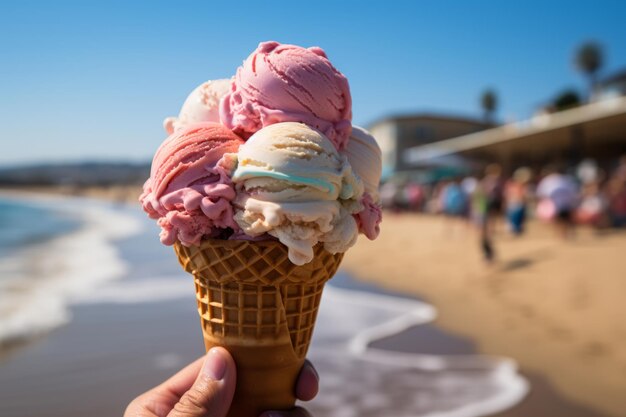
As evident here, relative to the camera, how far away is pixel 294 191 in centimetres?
179

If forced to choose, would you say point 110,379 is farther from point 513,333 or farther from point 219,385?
point 513,333

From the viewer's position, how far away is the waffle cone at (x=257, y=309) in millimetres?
1926

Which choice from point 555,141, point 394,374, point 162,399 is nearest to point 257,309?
point 162,399

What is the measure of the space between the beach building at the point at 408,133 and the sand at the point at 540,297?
30.3 metres

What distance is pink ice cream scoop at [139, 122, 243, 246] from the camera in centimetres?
182

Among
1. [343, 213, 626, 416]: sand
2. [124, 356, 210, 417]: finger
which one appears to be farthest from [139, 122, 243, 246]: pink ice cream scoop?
[343, 213, 626, 416]: sand

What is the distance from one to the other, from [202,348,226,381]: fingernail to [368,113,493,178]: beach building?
1566 inches

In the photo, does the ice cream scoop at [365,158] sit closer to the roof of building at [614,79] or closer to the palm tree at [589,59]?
the roof of building at [614,79]

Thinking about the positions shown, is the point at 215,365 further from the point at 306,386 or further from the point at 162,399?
the point at 306,386

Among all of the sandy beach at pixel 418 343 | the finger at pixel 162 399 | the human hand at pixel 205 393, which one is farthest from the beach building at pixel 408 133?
the finger at pixel 162 399

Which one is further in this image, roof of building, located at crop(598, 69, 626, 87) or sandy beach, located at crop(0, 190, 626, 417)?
roof of building, located at crop(598, 69, 626, 87)

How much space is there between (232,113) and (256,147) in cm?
32

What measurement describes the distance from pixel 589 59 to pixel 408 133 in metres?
22.2

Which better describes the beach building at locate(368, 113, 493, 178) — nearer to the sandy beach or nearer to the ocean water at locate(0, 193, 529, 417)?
the sandy beach
